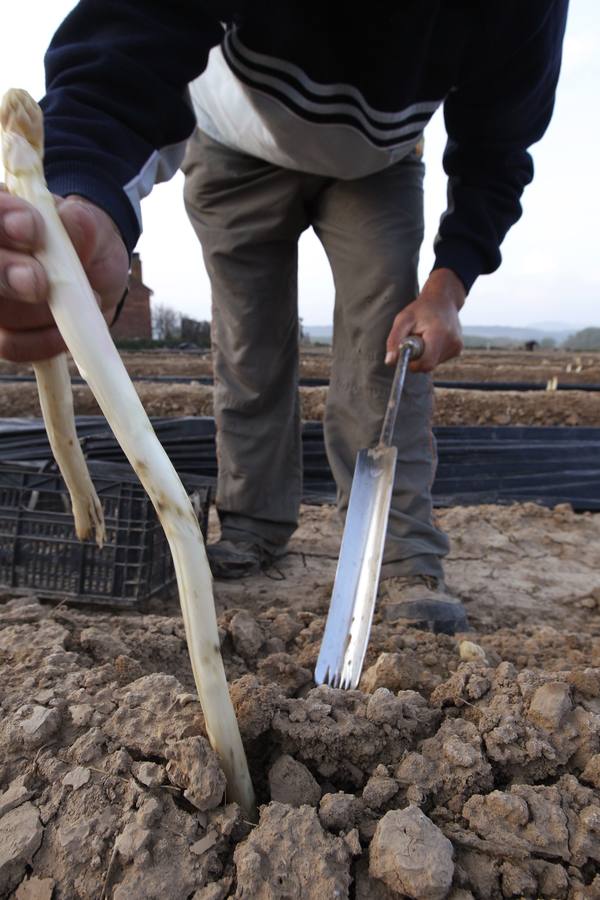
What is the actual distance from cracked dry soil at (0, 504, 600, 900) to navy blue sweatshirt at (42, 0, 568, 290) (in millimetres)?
750

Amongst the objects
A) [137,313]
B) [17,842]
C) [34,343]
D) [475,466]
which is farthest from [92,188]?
[137,313]

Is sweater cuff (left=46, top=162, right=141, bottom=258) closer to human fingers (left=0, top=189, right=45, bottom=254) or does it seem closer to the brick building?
human fingers (left=0, top=189, right=45, bottom=254)

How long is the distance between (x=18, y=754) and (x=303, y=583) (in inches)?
49.4

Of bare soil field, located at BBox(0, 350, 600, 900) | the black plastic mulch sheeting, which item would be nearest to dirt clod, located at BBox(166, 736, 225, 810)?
bare soil field, located at BBox(0, 350, 600, 900)

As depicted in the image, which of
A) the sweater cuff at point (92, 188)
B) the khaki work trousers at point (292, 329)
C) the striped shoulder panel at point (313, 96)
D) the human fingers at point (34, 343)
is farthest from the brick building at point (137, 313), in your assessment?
the human fingers at point (34, 343)

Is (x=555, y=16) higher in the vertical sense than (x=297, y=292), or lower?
higher

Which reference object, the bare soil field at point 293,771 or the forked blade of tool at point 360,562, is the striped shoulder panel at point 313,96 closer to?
the forked blade of tool at point 360,562

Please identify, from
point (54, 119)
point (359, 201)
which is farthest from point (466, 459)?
point (54, 119)

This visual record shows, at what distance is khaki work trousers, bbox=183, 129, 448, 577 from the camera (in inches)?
72.9

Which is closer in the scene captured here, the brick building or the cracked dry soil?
the cracked dry soil

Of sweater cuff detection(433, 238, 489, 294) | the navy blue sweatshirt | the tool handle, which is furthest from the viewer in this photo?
sweater cuff detection(433, 238, 489, 294)

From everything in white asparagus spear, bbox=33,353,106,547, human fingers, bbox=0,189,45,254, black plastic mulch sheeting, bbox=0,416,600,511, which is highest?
human fingers, bbox=0,189,45,254

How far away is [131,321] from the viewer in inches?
958

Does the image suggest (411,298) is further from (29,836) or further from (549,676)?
(29,836)
